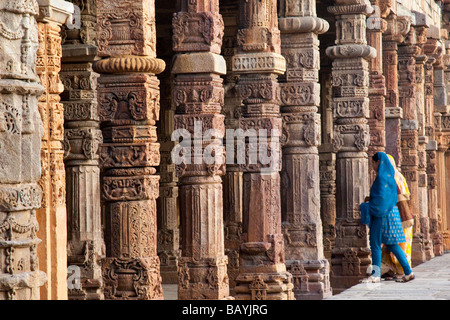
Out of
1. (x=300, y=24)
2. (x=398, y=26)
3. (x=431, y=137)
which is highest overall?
(x=398, y=26)

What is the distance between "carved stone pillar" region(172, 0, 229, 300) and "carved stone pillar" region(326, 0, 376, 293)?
527 centimetres

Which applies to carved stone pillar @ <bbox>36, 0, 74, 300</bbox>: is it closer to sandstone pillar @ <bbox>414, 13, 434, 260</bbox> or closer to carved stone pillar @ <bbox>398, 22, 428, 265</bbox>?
carved stone pillar @ <bbox>398, 22, 428, 265</bbox>

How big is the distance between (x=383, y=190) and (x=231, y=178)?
5115 millimetres

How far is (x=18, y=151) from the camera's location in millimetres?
7488

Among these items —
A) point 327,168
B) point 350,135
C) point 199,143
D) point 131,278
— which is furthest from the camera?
point 327,168

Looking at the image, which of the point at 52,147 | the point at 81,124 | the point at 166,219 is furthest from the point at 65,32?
the point at 166,219

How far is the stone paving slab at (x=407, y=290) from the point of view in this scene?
12.1 metres

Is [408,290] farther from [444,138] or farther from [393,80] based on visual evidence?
[444,138]

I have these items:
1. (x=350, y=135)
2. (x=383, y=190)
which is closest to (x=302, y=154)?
(x=383, y=190)

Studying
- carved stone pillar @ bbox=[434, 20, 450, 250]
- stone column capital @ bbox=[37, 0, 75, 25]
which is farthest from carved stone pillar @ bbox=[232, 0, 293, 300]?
carved stone pillar @ bbox=[434, 20, 450, 250]

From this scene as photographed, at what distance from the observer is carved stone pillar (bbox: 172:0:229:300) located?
1172 cm

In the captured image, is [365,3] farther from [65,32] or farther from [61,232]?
[61,232]

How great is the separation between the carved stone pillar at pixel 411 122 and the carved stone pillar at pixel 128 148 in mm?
11271
